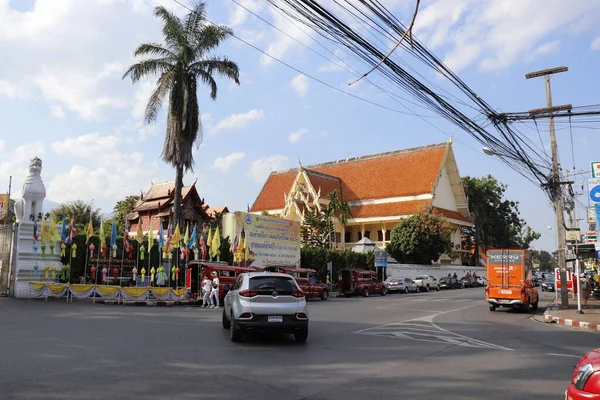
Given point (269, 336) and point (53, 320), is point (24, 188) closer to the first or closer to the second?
point (53, 320)

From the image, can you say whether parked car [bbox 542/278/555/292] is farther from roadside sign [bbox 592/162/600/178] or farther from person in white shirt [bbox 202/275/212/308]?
person in white shirt [bbox 202/275/212/308]

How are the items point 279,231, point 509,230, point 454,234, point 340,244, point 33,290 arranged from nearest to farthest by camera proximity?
1. point 33,290
2. point 279,231
3. point 340,244
4. point 454,234
5. point 509,230

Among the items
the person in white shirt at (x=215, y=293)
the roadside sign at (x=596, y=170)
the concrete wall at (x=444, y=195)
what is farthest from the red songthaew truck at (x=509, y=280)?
the concrete wall at (x=444, y=195)

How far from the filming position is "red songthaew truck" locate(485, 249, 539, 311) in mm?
20172

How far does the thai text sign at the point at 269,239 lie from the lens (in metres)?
31.6

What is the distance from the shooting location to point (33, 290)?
22453 mm

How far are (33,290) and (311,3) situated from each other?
20090mm

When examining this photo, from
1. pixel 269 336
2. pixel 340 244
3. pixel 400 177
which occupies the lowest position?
pixel 269 336

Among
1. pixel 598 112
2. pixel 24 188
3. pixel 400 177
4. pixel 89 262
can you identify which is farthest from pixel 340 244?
pixel 598 112

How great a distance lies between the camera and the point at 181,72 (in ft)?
93.5

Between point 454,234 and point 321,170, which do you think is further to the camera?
point 321,170

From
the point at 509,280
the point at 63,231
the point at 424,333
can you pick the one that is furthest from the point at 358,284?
the point at 424,333

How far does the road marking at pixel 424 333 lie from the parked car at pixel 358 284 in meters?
19.0

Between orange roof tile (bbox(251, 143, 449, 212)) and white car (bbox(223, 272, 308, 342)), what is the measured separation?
A: 152ft
